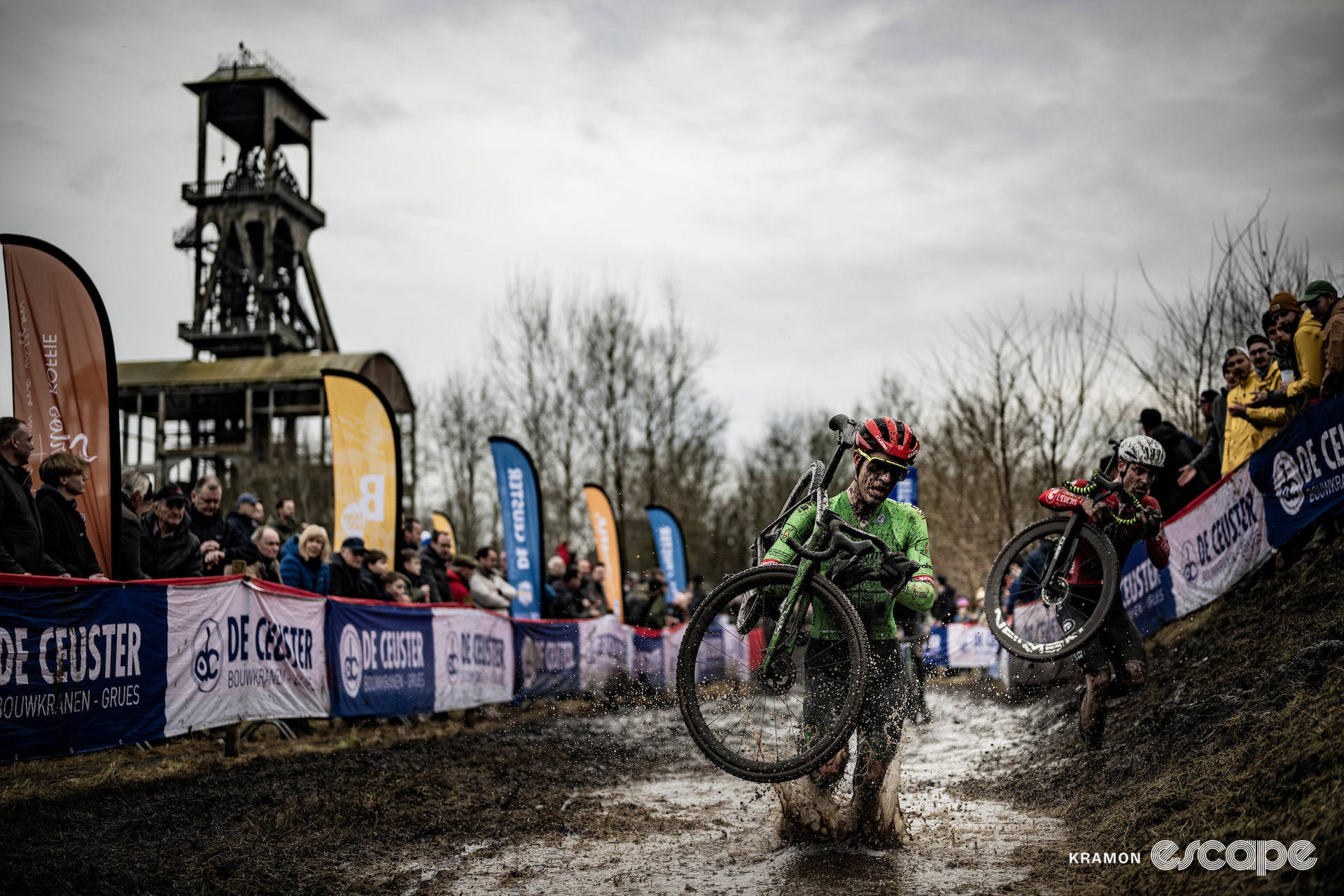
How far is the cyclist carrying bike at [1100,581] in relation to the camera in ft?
24.0

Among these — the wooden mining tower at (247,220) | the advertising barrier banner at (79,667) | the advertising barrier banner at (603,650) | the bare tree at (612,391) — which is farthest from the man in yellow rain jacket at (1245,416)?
the wooden mining tower at (247,220)

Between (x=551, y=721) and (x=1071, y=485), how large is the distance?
8.10m

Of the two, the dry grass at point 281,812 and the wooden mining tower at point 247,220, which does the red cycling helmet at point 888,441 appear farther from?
the wooden mining tower at point 247,220

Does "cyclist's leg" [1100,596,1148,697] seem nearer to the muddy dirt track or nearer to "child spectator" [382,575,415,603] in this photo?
the muddy dirt track

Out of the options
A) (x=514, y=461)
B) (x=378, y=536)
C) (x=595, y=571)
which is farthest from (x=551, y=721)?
(x=595, y=571)

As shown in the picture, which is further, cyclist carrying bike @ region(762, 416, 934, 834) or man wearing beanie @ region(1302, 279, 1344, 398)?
man wearing beanie @ region(1302, 279, 1344, 398)

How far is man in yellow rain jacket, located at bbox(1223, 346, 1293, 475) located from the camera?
9.22 metres

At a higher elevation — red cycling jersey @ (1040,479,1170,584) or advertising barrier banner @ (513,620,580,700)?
red cycling jersey @ (1040,479,1170,584)

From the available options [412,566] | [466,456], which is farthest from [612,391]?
[412,566]

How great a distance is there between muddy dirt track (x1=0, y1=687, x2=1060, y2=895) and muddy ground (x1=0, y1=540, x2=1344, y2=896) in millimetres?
26

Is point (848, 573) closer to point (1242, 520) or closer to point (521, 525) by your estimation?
point (1242, 520)

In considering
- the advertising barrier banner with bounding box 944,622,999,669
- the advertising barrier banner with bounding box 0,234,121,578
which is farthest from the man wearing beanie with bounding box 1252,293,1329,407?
the advertising barrier banner with bounding box 944,622,999,669

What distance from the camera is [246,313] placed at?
173ft
